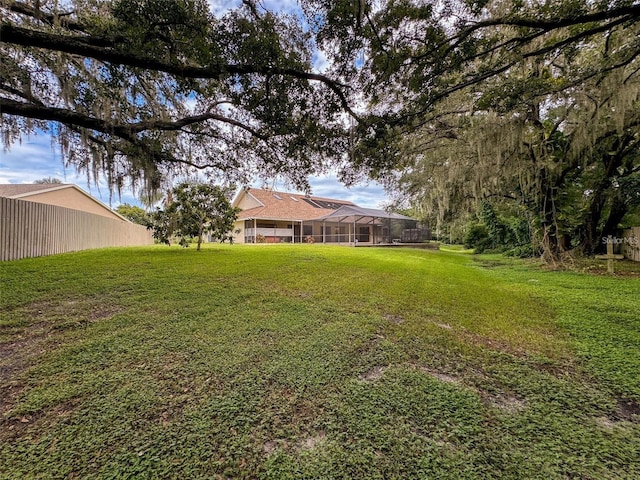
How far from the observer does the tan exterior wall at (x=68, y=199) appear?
12803 mm

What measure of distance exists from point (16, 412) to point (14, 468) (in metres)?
0.53

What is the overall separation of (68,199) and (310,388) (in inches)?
746

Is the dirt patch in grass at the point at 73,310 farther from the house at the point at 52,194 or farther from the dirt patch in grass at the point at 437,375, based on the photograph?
the house at the point at 52,194

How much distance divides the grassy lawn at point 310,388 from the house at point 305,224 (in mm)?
16783

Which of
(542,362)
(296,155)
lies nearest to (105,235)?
(296,155)

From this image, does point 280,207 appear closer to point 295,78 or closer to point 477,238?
point 477,238

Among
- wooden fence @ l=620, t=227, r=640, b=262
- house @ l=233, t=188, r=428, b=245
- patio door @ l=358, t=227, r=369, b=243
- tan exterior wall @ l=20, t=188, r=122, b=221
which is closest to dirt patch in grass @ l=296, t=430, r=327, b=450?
wooden fence @ l=620, t=227, r=640, b=262

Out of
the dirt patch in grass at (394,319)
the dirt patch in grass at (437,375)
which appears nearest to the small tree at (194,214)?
the dirt patch in grass at (394,319)

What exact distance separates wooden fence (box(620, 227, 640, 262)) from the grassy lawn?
745 centimetres

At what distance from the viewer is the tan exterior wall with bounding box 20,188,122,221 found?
1280 cm

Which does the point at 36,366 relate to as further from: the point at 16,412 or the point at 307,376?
the point at 307,376

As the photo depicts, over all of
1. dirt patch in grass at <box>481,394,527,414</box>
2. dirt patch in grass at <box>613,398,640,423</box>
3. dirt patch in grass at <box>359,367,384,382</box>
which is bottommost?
dirt patch in grass at <box>613,398,640,423</box>

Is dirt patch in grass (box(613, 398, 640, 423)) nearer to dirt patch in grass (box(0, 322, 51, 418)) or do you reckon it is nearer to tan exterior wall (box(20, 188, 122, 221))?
dirt patch in grass (box(0, 322, 51, 418))

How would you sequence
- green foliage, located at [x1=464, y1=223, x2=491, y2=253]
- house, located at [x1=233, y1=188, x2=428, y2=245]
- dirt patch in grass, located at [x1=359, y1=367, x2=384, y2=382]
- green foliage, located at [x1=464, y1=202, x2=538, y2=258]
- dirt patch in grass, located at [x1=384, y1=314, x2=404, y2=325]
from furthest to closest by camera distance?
house, located at [x1=233, y1=188, x2=428, y2=245] < green foliage, located at [x1=464, y1=223, x2=491, y2=253] < green foliage, located at [x1=464, y1=202, x2=538, y2=258] < dirt patch in grass, located at [x1=384, y1=314, x2=404, y2=325] < dirt patch in grass, located at [x1=359, y1=367, x2=384, y2=382]
